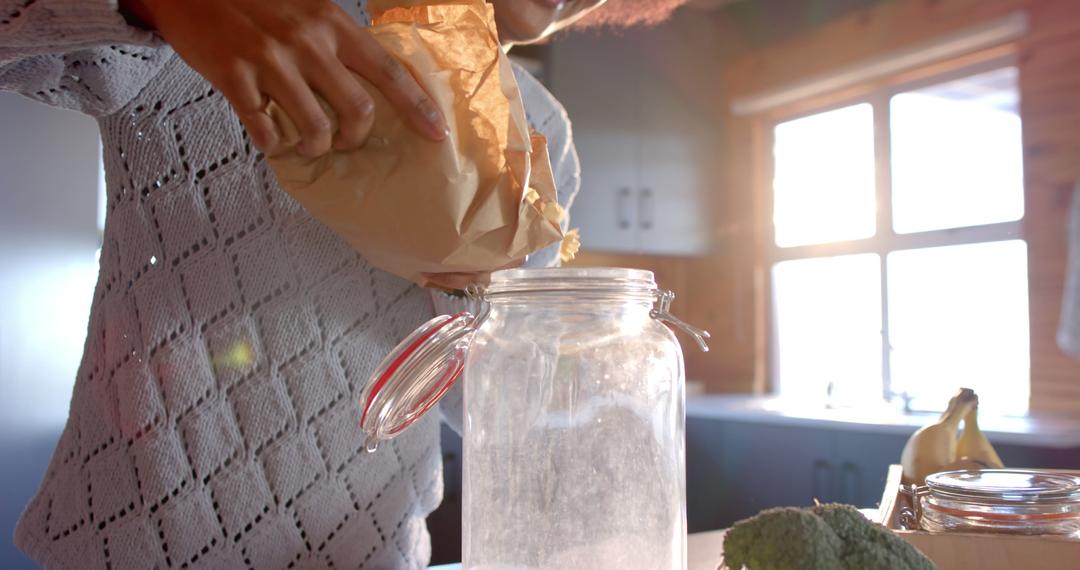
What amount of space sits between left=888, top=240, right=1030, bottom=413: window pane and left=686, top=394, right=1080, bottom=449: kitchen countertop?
7.9 inches

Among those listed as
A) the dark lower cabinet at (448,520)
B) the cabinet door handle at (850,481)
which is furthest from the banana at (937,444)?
the dark lower cabinet at (448,520)

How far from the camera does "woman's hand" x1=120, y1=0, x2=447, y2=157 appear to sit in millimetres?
414

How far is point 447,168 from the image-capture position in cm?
46

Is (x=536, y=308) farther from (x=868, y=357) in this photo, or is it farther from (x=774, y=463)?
(x=868, y=357)

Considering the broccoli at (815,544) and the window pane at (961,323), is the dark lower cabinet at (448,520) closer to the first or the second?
the window pane at (961,323)

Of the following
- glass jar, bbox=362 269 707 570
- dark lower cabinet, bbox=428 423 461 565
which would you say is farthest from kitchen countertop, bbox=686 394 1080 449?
glass jar, bbox=362 269 707 570

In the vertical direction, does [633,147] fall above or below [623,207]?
above

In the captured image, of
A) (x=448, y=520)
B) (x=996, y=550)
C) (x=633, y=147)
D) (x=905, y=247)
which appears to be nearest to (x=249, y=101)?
(x=996, y=550)

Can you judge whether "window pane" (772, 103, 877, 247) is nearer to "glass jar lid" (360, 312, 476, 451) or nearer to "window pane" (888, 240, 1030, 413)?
"window pane" (888, 240, 1030, 413)

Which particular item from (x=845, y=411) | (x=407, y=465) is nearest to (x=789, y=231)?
(x=845, y=411)

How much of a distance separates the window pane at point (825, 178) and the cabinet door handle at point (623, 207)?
662 mm

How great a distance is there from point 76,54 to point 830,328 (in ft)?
10.3

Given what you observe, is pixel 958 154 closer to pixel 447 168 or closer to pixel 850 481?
pixel 850 481

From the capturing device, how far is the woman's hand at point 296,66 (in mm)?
414
